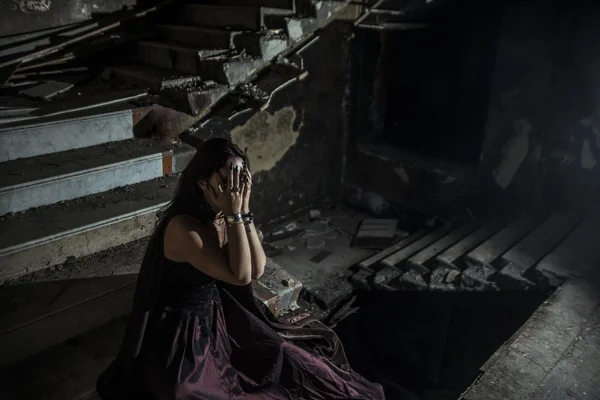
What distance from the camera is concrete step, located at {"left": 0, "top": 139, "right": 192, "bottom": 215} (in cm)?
372

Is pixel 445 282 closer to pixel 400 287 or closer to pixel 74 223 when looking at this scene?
pixel 400 287

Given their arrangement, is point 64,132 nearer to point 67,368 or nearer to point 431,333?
point 67,368

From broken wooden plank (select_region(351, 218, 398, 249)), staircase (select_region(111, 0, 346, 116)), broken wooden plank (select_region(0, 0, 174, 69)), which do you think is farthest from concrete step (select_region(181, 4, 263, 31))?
broken wooden plank (select_region(351, 218, 398, 249))

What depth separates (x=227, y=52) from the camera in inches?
208

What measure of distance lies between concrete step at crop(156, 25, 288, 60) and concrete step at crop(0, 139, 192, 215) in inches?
54.6

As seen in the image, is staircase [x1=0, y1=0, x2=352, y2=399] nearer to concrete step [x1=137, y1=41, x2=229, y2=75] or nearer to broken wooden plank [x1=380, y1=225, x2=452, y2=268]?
concrete step [x1=137, y1=41, x2=229, y2=75]

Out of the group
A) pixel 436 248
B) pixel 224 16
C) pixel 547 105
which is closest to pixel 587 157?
pixel 547 105

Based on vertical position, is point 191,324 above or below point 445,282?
above

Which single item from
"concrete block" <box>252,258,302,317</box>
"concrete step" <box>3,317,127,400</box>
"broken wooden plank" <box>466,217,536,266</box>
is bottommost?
"broken wooden plank" <box>466,217,536,266</box>

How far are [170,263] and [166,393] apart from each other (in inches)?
26.6

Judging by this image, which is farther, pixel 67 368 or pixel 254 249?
pixel 67 368

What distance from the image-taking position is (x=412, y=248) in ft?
21.1

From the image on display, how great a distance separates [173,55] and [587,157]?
524 cm

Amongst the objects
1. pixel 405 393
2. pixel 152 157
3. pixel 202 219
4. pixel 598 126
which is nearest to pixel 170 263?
pixel 202 219
